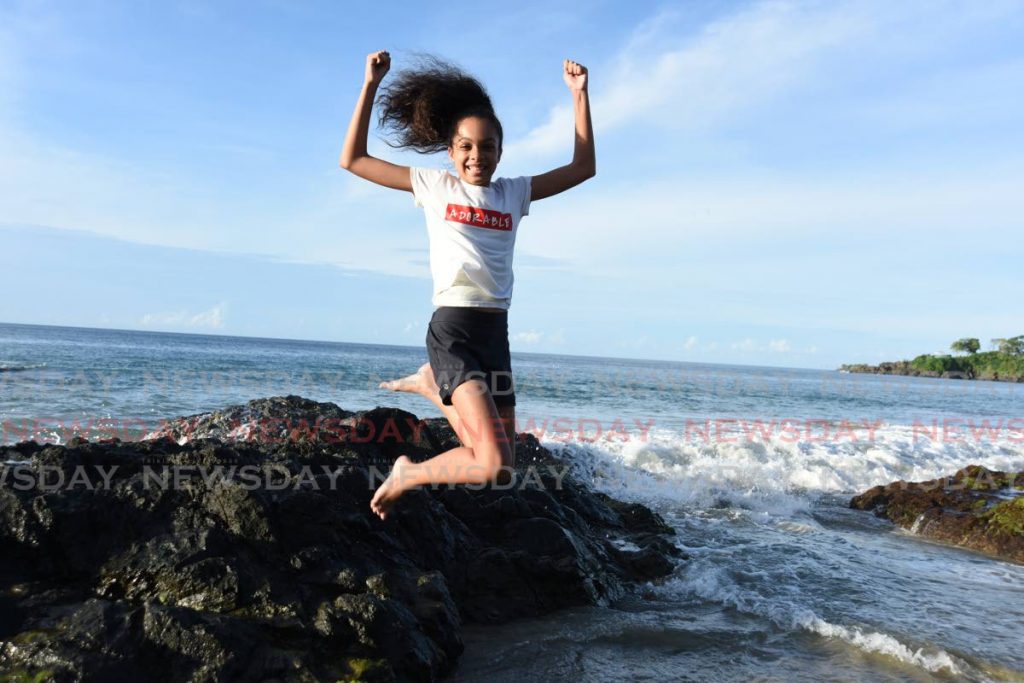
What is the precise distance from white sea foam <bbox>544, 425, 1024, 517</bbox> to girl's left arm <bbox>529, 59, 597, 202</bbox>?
633 cm

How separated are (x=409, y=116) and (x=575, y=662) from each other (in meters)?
3.09

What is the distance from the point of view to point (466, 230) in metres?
3.58

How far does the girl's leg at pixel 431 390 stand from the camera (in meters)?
3.74

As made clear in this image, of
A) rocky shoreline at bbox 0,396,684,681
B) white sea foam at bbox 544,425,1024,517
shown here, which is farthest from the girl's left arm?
white sea foam at bbox 544,425,1024,517

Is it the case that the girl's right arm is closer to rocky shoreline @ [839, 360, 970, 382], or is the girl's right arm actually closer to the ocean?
the ocean

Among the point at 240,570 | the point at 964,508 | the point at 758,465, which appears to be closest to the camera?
the point at 240,570

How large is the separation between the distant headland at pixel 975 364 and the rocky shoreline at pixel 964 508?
105881mm

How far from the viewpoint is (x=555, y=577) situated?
5.02 meters

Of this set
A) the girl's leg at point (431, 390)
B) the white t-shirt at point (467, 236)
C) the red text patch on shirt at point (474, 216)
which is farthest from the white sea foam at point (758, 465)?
the red text patch on shirt at point (474, 216)

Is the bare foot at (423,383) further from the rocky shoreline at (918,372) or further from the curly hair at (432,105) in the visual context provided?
the rocky shoreline at (918,372)

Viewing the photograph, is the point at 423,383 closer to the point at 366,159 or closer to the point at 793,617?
the point at 366,159

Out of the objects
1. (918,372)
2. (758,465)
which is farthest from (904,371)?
(758,465)

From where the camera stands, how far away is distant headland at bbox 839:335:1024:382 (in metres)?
101

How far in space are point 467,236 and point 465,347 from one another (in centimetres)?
53
